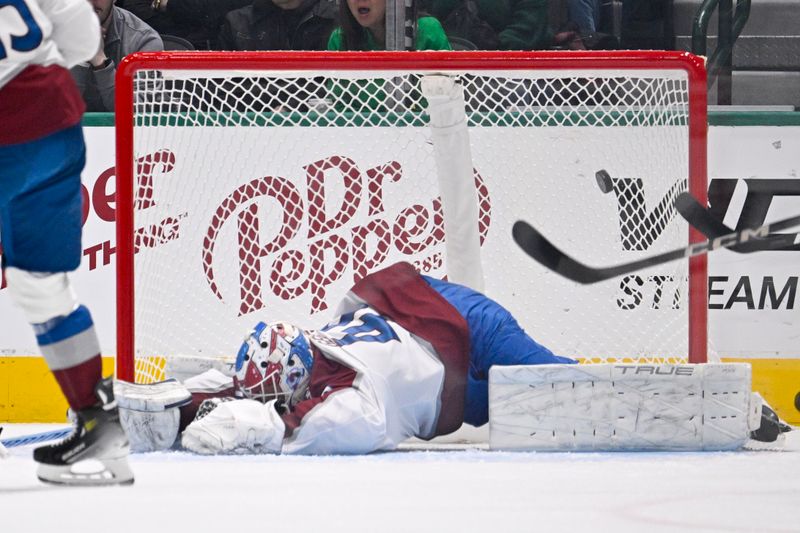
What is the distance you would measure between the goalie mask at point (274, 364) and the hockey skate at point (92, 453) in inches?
28.8

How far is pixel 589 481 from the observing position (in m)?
2.67

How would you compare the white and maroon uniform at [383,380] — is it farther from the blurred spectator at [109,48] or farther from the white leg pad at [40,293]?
the blurred spectator at [109,48]

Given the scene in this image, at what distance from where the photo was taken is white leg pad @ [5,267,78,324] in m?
2.38

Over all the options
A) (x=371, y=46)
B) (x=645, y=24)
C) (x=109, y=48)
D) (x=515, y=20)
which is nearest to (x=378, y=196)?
(x=371, y=46)

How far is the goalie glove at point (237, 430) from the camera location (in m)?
3.10

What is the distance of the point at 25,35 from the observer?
7.71ft

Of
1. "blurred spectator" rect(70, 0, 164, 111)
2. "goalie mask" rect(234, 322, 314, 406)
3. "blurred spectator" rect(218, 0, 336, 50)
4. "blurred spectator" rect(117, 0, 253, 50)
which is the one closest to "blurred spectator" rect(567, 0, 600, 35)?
"blurred spectator" rect(218, 0, 336, 50)

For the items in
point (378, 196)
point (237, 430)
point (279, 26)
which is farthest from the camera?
point (279, 26)

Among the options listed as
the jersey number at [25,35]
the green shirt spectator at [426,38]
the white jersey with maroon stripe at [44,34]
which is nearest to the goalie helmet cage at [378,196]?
the green shirt spectator at [426,38]

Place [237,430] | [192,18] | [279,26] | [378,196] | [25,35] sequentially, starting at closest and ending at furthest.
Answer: [25,35]
[237,430]
[378,196]
[279,26]
[192,18]

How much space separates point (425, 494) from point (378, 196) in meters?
1.64

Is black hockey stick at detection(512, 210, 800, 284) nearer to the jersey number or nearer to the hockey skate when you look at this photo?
the hockey skate

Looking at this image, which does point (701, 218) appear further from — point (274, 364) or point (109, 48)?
point (109, 48)

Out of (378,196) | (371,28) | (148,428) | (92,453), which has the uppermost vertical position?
(371,28)
